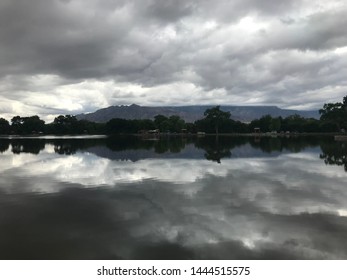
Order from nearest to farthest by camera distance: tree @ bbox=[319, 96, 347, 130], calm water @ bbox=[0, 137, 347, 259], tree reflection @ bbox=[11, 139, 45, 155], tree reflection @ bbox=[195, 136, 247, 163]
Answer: calm water @ bbox=[0, 137, 347, 259] < tree reflection @ bbox=[195, 136, 247, 163] < tree reflection @ bbox=[11, 139, 45, 155] < tree @ bbox=[319, 96, 347, 130]

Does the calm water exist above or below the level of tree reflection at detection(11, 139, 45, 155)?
below

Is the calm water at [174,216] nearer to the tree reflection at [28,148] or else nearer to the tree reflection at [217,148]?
the tree reflection at [217,148]

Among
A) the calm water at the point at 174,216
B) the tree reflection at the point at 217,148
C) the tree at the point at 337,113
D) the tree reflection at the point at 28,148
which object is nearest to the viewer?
the calm water at the point at 174,216

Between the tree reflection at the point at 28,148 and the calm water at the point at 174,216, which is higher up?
the tree reflection at the point at 28,148

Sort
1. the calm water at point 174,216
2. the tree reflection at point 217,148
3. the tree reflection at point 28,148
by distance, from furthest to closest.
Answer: the tree reflection at point 28,148
the tree reflection at point 217,148
the calm water at point 174,216

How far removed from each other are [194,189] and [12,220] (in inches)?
454

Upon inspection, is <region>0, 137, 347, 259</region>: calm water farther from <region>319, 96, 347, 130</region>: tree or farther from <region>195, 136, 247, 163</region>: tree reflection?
<region>319, 96, 347, 130</region>: tree

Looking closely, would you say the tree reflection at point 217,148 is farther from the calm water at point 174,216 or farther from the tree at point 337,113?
the tree at point 337,113

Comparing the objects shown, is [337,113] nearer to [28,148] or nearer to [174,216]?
[28,148]

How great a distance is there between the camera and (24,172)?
1277 inches

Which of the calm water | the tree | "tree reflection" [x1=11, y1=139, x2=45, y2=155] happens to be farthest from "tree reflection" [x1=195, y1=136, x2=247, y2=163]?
the tree

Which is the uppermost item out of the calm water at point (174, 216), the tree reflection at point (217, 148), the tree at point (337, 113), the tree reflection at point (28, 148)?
the tree at point (337, 113)

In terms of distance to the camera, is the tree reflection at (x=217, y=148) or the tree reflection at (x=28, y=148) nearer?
the tree reflection at (x=217, y=148)

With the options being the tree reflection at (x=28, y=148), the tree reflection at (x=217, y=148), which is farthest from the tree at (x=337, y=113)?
the tree reflection at (x=28, y=148)
